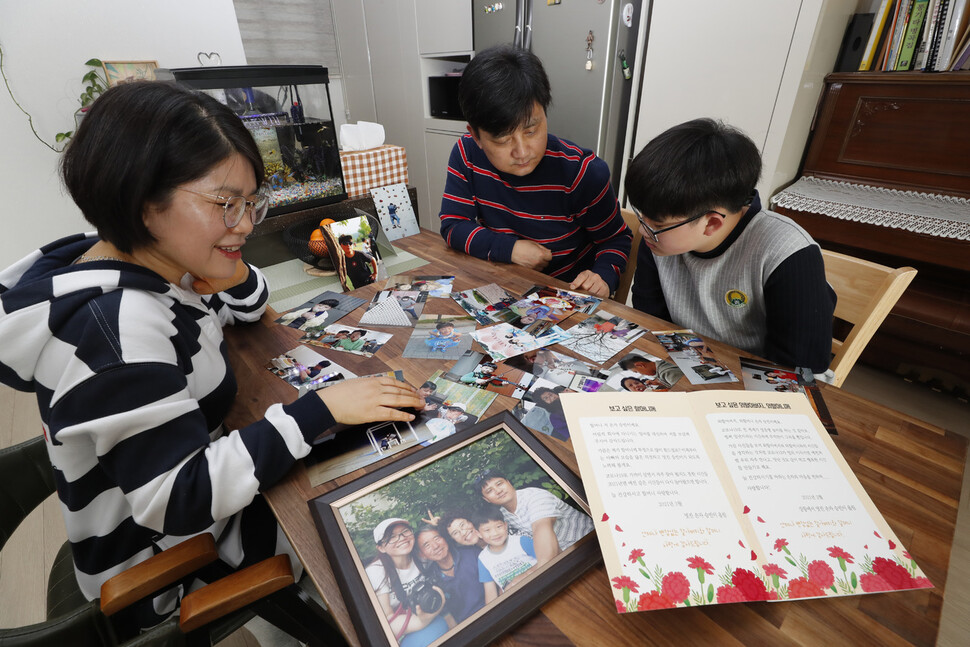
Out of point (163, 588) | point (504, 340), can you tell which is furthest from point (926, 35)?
point (163, 588)

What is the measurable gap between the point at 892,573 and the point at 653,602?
0.29 metres

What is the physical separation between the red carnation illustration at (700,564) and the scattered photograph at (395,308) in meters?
0.70

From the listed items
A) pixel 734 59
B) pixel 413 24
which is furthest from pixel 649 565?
pixel 413 24

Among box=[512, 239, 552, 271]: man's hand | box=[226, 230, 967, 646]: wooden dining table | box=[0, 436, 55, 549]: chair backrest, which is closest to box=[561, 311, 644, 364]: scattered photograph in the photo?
box=[226, 230, 967, 646]: wooden dining table

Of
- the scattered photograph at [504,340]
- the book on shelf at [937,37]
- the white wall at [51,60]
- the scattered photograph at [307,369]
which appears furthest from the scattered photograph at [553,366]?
the white wall at [51,60]

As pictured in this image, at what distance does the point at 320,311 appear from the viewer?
108cm

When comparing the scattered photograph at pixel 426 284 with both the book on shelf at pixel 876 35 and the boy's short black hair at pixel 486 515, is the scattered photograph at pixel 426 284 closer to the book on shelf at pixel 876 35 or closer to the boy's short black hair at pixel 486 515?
the boy's short black hair at pixel 486 515

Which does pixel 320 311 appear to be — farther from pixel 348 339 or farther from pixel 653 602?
pixel 653 602

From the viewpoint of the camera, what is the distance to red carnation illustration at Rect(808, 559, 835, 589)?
49cm

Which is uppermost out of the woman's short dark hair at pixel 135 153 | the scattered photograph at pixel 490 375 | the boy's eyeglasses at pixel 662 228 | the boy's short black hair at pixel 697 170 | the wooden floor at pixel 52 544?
the woman's short dark hair at pixel 135 153

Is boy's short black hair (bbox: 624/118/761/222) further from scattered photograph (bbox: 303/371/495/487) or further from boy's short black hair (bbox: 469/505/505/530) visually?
boy's short black hair (bbox: 469/505/505/530)

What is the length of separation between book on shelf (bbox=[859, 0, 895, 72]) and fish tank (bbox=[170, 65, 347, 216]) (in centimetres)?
229

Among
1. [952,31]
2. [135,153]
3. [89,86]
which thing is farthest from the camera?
[89,86]

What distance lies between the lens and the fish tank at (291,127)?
1585 mm
